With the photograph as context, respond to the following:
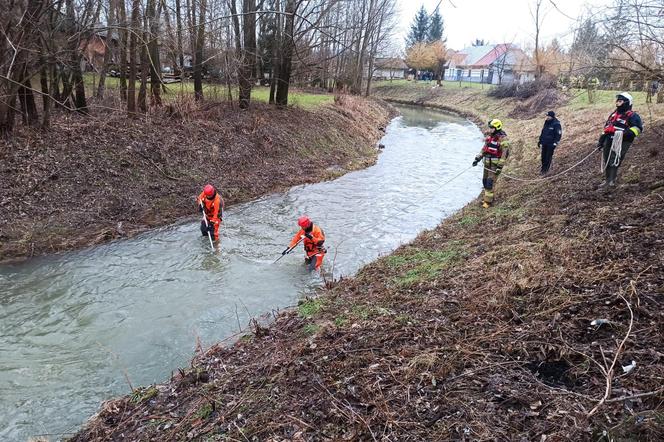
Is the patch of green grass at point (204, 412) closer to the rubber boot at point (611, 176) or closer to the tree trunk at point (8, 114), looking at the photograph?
the rubber boot at point (611, 176)

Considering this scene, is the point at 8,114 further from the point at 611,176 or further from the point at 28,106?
the point at 611,176

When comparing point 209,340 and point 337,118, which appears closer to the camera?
point 209,340

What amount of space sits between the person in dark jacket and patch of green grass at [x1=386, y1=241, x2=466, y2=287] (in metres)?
5.73

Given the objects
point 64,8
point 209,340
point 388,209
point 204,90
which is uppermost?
point 64,8

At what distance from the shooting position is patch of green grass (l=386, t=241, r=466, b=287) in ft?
23.5

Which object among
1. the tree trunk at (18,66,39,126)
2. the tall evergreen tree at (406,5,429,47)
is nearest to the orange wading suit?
the tree trunk at (18,66,39,126)

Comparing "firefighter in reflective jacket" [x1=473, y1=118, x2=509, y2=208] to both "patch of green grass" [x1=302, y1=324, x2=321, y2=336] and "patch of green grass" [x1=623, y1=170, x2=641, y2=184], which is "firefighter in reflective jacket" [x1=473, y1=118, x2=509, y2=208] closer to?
"patch of green grass" [x1=623, y1=170, x2=641, y2=184]

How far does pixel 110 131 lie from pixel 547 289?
44.7 feet

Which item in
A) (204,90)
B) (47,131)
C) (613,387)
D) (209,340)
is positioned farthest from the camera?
(204,90)

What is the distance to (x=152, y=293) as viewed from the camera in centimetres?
834

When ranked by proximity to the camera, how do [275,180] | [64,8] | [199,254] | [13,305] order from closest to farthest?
[13,305], [199,254], [64,8], [275,180]

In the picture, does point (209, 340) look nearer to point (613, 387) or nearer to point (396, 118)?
point (613, 387)

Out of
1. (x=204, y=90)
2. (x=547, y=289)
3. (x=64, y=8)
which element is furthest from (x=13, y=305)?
(x=204, y=90)

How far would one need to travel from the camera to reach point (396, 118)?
132 ft
